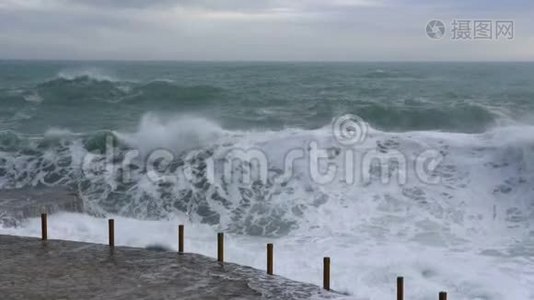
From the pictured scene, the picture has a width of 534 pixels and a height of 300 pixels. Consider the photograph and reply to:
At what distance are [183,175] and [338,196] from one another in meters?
4.53

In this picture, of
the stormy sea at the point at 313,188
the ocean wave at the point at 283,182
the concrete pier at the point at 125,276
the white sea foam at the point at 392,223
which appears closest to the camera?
the concrete pier at the point at 125,276

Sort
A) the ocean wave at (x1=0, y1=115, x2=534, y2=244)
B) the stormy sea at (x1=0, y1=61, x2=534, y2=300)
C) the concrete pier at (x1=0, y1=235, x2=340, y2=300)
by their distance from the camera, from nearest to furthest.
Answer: the concrete pier at (x1=0, y1=235, x2=340, y2=300) < the stormy sea at (x1=0, y1=61, x2=534, y2=300) < the ocean wave at (x1=0, y1=115, x2=534, y2=244)

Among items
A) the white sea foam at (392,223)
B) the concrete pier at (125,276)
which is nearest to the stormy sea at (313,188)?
the white sea foam at (392,223)

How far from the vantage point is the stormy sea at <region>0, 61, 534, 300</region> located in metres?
12.0

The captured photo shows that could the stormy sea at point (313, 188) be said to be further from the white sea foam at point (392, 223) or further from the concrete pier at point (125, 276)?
the concrete pier at point (125, 276)

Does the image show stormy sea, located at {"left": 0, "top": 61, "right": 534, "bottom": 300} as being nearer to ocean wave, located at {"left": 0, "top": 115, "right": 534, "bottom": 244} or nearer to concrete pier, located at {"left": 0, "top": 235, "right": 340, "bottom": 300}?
ocean wave, located at {"left": 0, "top": 115, "right": 534, "bottom": 244}

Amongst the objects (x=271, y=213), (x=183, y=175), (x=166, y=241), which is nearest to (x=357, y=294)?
(x=166, y=241)

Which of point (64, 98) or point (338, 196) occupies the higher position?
point (64, 98)

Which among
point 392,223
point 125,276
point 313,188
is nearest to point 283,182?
point 313,188

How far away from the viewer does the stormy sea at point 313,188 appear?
1203 centimetres

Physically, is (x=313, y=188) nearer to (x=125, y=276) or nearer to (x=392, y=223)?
(x=392, y=223)

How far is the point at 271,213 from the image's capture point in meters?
16.0

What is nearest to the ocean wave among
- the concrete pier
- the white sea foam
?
the white sea foam

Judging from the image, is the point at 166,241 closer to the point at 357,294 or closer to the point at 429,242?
the point at 357,294
